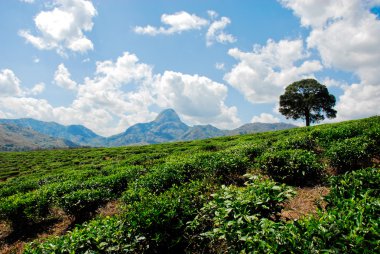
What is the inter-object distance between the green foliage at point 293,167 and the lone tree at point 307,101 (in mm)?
61593

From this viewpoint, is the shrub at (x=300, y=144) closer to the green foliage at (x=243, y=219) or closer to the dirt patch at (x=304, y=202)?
the dirt patch at (x=304, y=202)

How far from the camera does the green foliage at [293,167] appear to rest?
1153 cm

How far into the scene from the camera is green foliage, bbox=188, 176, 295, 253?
4.42 m

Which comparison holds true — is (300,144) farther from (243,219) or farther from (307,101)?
(307,101)

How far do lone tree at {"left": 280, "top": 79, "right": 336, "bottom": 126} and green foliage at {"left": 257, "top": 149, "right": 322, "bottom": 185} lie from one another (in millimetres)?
61593

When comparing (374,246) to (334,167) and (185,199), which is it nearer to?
(185,199)

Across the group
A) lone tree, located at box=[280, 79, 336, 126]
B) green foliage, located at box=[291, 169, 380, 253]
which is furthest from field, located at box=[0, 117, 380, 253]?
lone tree, located at box=[280, 79, 336, 126]

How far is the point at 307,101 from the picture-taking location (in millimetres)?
67375

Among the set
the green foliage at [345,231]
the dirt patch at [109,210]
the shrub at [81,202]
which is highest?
the green foliage at [345,231]

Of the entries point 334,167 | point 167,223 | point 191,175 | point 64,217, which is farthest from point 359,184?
point 64,217

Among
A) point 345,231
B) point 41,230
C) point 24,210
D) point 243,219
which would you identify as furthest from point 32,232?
point 345,231

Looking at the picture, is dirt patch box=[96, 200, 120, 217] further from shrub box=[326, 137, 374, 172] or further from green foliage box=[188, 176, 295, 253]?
shrub box=[326, 137, 374, 172]

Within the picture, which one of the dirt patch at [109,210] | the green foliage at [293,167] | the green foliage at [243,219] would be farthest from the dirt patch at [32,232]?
the green foliage at [293,167]

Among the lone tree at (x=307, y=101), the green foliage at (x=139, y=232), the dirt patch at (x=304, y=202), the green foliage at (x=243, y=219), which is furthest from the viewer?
the lone tree at (x=307, y=101)
